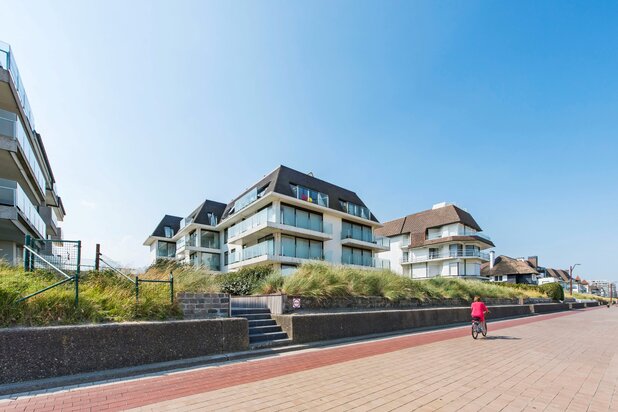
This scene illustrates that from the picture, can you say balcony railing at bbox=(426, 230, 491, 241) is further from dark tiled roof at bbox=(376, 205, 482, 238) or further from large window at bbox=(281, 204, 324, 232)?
large window at bbox=(281, 204, 324, 232)

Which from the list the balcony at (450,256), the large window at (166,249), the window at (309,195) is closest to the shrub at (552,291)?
the balcony at (450,256)

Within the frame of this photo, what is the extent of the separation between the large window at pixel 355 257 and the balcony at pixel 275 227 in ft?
8.68

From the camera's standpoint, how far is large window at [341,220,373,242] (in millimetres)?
31941

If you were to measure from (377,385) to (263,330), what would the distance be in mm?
4574

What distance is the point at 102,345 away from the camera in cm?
629

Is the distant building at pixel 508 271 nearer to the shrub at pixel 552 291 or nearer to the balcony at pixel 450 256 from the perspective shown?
the balcony at pixel 450 256

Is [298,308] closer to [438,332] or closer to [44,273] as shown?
[438,332]

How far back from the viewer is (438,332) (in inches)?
504

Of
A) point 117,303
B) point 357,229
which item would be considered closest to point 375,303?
point 117,303

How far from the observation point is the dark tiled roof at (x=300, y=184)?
89.6ft

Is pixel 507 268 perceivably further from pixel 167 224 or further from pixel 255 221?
pixel 167 224

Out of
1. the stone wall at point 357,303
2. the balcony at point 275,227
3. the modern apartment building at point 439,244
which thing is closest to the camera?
the stone wall at point 357,303

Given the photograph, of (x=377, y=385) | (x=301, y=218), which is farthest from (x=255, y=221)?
(x=377, y=385)

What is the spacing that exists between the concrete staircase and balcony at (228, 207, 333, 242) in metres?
14.8
